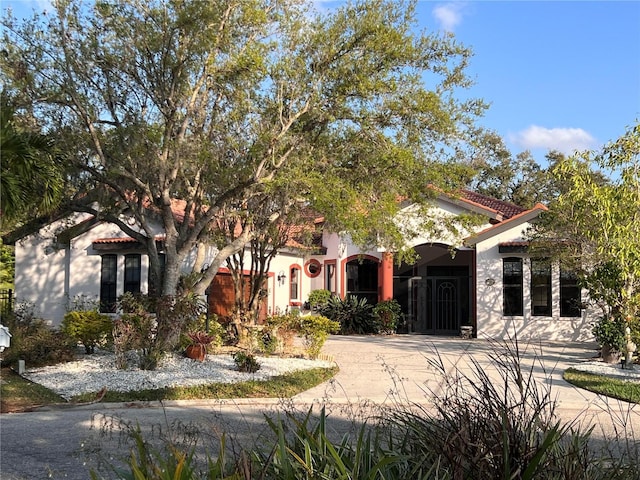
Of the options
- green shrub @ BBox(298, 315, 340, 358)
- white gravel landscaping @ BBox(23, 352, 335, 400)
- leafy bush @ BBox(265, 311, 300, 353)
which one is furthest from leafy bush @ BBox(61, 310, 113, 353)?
green shrub @ BBox(298, 315, 340, 358)

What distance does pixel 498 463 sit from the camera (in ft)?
11.5

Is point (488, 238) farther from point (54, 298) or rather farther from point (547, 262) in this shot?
point (54, 298)

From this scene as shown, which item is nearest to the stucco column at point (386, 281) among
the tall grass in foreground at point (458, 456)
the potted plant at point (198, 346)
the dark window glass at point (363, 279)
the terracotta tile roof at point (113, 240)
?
the dark window glass at point (363, 279)

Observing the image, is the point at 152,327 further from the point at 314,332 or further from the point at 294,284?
the point at 294,284

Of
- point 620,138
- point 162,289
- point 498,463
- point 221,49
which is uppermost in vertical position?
point 221,49

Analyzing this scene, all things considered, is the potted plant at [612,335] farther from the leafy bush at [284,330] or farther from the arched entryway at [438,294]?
the arched entryway at [438,294]

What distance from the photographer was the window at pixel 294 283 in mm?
26547

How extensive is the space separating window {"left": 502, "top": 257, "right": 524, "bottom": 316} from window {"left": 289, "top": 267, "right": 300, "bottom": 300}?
847 centimetres

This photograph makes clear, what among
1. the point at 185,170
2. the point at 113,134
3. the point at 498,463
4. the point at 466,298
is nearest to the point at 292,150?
the point at 185,170

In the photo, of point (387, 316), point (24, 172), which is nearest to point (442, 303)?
point (387, 316)

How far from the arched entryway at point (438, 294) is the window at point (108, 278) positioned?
36.8 ft

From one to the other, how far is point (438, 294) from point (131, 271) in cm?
1252

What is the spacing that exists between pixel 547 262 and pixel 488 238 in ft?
15.1

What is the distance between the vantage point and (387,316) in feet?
80.6
